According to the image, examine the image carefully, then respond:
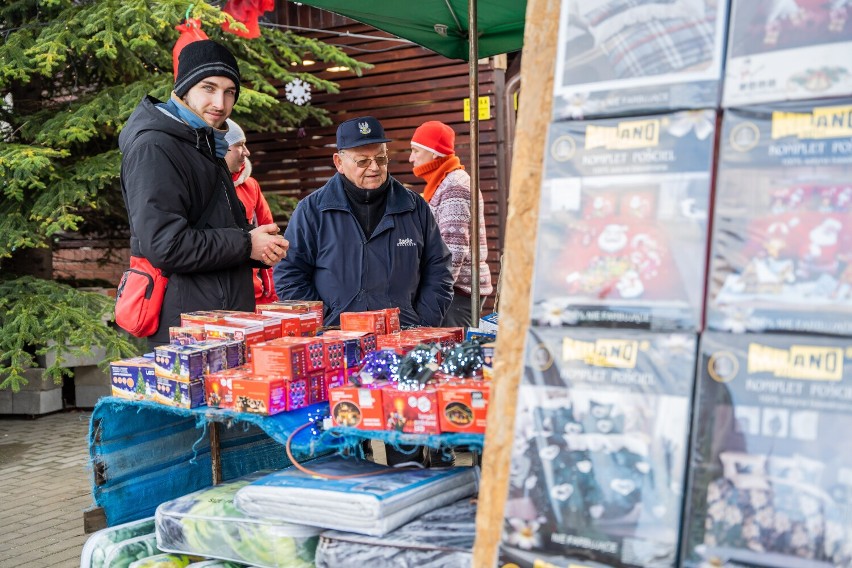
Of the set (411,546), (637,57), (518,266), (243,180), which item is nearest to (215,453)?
(411,546)

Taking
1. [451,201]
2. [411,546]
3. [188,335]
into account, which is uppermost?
[451,201]

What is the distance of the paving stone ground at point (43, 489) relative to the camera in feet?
13.2

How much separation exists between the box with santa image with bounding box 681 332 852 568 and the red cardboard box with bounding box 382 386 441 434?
788 mm

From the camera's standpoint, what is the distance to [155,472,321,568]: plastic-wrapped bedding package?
7.26 ft

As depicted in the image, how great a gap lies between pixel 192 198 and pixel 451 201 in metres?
2.21

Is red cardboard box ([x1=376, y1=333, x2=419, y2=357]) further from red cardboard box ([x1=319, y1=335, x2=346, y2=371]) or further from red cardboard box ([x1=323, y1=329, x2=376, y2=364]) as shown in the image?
red cardboard box ([x1=319, y1=335, x2=346, y2=371])

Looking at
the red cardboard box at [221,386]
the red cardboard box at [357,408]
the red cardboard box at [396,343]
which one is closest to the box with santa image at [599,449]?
the red cardboard box at [357,408]

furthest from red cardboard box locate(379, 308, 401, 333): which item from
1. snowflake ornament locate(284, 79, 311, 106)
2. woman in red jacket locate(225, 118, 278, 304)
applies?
snowflake ornament locate(284, 79, 311, 106)

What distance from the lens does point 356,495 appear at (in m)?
2.09

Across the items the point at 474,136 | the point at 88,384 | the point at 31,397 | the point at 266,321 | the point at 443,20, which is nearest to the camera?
the point at 266,321

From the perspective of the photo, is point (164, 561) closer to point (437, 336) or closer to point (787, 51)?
point (437, 336)

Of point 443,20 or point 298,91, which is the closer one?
point 443,20

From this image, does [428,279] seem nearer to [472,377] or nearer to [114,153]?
[472,377]

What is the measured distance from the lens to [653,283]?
1.49 metres
